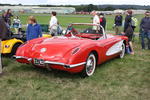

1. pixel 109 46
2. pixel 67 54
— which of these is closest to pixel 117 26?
pixel 109 46

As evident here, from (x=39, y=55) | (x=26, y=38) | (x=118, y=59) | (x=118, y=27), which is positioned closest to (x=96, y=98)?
(x=39, y=55)

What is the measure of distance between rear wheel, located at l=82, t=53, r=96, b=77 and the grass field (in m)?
0.13

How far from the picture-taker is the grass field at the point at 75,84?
450cm

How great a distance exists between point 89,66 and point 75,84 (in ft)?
2.31

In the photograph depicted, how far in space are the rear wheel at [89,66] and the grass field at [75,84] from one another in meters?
0.13

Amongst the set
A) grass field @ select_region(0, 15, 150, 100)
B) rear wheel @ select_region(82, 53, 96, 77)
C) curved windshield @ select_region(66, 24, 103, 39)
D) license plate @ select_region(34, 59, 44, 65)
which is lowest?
grass field @ select_region(0, 15, 150, 100)

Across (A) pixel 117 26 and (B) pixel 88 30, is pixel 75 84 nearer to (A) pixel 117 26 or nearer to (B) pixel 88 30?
(B) pixel 88 30

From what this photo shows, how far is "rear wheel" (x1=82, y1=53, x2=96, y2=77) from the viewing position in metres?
5.43

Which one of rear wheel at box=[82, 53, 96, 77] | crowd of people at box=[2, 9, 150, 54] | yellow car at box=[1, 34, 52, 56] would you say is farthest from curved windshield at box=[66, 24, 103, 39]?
yellow car at box=[1, 34, 52, 56]

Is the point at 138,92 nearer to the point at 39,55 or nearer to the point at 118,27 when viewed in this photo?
the point at 39,55

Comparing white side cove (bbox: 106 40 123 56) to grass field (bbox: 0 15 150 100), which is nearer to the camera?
grass field (bbox: 0 15 150 100)

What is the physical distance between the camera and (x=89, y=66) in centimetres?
564

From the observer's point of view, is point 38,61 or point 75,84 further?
point 38,61

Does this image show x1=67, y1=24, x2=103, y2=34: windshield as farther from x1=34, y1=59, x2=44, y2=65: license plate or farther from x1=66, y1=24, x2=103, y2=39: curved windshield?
x1=34, y1=59, x2=44, y2=65: license plate
